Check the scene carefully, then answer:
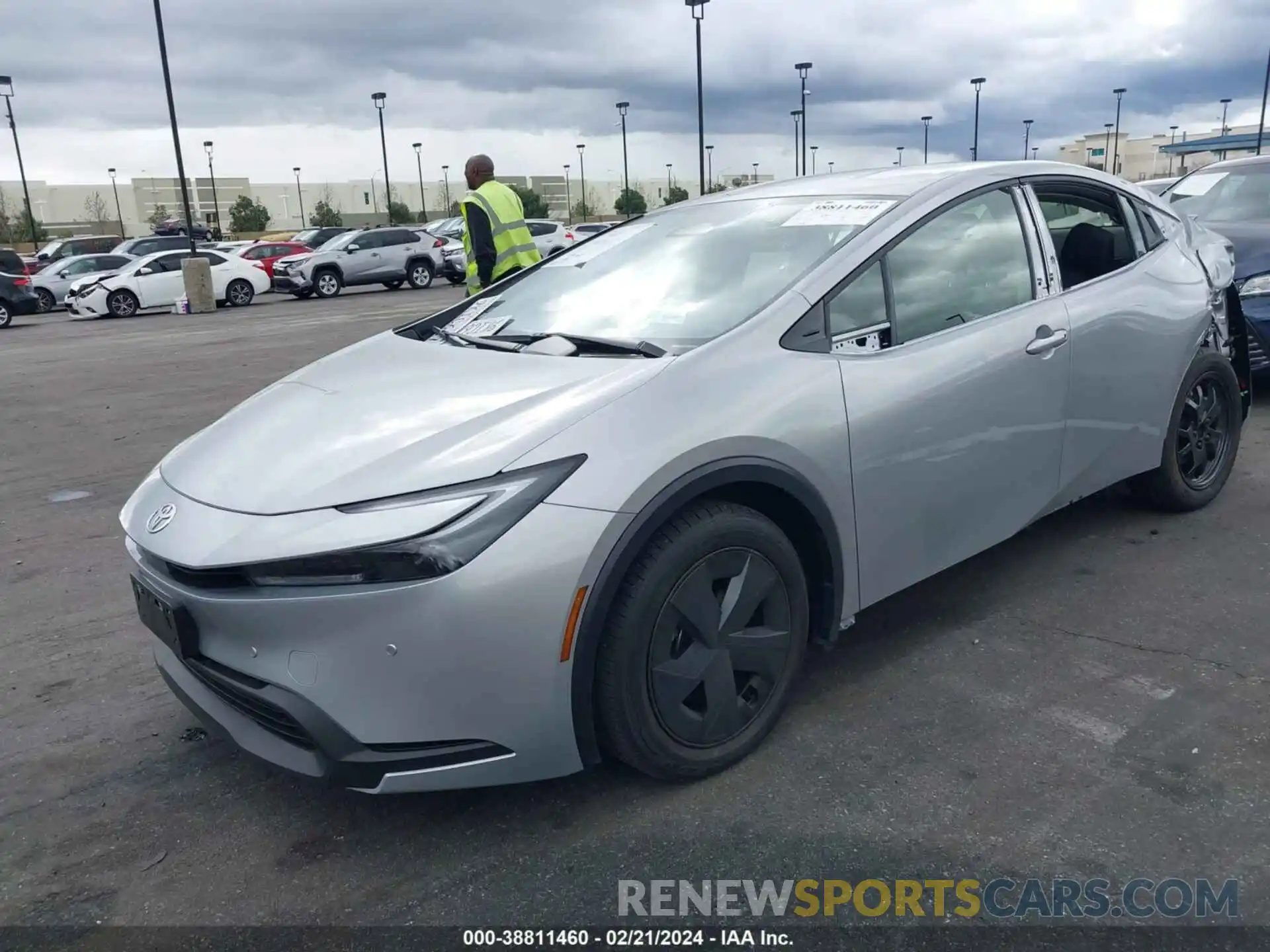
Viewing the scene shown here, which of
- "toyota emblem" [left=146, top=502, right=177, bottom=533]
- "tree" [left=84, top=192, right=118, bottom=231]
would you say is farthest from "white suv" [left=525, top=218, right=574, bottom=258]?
"tree" [left=84, top=192, right=118, bottom=231]

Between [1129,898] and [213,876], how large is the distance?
2.12 meters

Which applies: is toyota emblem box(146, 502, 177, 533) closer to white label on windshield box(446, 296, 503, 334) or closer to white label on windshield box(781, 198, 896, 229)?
white label on windshield box(446, 296, 503, 334)

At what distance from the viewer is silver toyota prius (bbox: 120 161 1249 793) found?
2.34m

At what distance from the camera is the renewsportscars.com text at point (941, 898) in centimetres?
227

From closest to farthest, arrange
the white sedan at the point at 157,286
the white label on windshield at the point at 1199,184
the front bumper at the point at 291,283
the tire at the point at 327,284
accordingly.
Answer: the white label on windshield at the point at 1199,184, the white sedan at the point at 157,286, the front bumper at the point at 291,283, the tire at the point at 327,284

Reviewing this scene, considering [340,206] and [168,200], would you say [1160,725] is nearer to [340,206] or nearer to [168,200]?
[340,206]

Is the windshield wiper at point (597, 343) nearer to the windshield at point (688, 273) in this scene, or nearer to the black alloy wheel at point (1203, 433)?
the windshield at point (688, 273)

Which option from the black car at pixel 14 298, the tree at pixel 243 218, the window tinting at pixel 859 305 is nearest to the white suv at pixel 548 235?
the black car at pixel 14 298

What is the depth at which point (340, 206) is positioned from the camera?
126000mm

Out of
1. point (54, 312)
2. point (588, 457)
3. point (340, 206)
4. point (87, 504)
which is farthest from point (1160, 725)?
point (340, 206)

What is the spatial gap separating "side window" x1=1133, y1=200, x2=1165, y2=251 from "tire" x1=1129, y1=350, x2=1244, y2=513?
1.71 feet

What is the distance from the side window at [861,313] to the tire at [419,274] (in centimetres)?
2507

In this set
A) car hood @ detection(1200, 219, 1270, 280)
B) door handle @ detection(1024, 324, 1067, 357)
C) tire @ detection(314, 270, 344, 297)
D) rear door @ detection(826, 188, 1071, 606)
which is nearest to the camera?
rear door @ detection(826, 188, 1071, 606)

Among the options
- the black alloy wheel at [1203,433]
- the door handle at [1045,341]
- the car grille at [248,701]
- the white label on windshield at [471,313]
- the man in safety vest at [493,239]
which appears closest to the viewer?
the car grille at [248,701]
